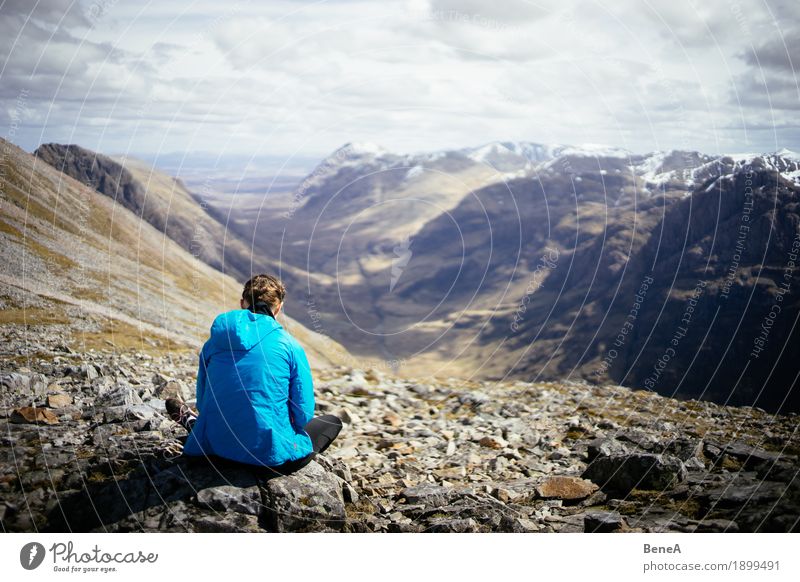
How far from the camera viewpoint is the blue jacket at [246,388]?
8602mm

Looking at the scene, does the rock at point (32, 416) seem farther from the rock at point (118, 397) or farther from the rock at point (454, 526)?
the rock at point (454, 526)

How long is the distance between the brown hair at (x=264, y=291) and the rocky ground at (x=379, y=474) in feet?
7.82

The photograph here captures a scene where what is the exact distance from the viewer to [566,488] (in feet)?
36.9

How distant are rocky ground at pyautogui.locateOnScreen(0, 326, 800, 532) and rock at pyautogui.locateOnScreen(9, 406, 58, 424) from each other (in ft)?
0.09

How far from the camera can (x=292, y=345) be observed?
877 centimetres

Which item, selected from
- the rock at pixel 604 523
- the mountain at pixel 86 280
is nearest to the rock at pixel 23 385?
the mountain at pixel 86 280

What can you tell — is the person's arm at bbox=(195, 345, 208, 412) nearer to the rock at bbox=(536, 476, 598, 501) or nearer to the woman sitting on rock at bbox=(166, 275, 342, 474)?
the woman sitting on rock at bbox=(166, 275, 342, 474)

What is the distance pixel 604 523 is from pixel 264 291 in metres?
6.31

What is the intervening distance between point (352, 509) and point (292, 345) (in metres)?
3.20

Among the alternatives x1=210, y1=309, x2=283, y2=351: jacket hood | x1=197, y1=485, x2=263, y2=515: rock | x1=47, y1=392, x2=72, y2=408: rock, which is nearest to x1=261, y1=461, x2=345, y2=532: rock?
x1=197, y1=485, x2=263, y2=515: rock

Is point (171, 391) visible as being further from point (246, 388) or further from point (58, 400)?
point (246, 388)

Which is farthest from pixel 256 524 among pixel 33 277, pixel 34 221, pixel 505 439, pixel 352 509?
pixel 34 221

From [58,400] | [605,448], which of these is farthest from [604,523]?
[58,400]
